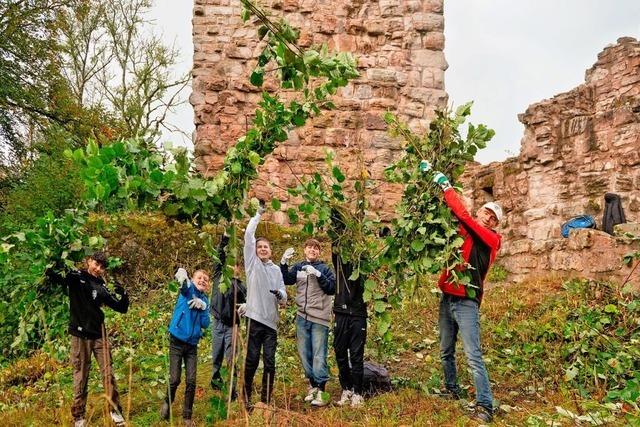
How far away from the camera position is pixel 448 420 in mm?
4141

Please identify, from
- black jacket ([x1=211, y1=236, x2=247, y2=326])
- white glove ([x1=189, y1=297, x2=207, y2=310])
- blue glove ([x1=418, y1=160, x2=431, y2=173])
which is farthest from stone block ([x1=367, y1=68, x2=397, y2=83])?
white glove ([x1=189, y1=297, x2=207, y2=310])

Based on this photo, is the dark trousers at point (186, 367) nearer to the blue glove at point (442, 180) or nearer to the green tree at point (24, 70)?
the blue glove at point (442, 180)

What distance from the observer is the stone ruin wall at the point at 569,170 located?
8.23 meters

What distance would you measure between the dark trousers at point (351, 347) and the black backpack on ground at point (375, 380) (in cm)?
19

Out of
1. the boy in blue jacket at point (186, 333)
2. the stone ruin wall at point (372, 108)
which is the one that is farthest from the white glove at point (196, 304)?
the stone ruin wall at point (372, 108)

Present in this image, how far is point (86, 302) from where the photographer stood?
15.2ft

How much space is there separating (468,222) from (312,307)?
1698 millimetres

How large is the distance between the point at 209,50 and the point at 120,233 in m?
3.15

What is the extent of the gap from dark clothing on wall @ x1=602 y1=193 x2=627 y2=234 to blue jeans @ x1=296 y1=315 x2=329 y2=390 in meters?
5.03

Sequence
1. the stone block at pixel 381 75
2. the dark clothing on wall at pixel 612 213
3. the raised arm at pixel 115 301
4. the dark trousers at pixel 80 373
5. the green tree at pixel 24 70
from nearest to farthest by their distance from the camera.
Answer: the dark trousers at pixel 80 373, the raised arm at pixel 115 301, the dark clothing on wall at pixel 612 213, the stone block at pixel 381 75, the green tree at pixel 24 70

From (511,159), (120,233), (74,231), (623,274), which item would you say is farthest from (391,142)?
(74,231)

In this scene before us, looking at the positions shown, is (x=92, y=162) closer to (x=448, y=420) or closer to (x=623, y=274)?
(x=448, y=420)

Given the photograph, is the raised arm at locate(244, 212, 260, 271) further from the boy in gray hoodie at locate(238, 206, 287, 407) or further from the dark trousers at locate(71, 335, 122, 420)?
the dark trousers at locate(71, 335, 122, 420)

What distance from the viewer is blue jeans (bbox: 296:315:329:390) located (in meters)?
4.92
